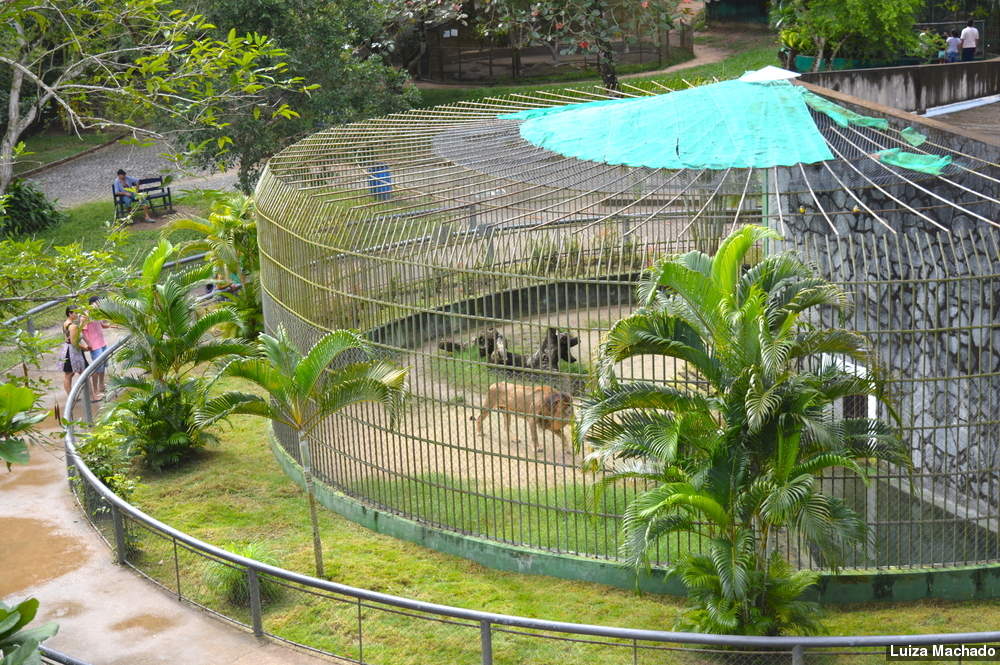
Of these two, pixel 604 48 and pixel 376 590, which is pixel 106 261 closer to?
pixel 376 590

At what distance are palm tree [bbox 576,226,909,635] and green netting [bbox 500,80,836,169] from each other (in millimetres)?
3333

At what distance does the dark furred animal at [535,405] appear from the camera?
11.3m

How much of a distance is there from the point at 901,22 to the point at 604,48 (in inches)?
295

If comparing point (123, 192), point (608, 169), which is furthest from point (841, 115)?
point (123, 192)

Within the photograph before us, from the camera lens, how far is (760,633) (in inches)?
373

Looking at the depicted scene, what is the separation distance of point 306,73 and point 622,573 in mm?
17171

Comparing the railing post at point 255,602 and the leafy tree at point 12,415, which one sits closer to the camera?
the leafy tree at point 12,415

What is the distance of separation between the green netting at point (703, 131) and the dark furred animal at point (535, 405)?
9.19 ft

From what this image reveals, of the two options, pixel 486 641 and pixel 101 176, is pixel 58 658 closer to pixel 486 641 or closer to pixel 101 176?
pixel 486 641

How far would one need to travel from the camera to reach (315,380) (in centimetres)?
1149

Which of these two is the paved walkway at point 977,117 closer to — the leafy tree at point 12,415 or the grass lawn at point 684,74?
the leafy tree at point 12,415

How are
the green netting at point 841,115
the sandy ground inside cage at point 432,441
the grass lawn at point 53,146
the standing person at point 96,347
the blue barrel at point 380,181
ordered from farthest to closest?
the grass lawn at point 53,146, the standing person at point 96,347, the blue barrel at point 380,181, the green netting at point 841,115, the sandy ground inside cage at point 432,441

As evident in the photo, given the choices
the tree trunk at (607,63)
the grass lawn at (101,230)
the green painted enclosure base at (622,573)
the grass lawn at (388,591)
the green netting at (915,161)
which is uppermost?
the tree trunk at (607,63)

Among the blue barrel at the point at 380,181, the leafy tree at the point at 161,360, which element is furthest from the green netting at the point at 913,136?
the leafy tree at the point at 161,360
